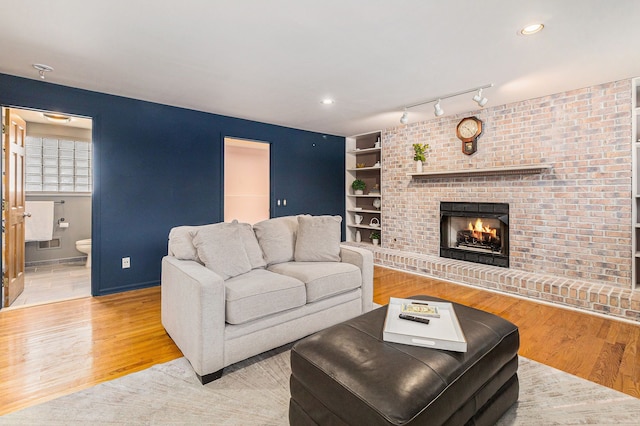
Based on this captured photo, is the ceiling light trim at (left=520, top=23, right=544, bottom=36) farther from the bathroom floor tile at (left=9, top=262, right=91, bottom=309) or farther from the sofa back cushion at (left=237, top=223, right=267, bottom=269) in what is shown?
the bathroom floor tile at (left=9, top=262, right=91, bottom=309)

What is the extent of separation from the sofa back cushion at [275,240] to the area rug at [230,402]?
106cm

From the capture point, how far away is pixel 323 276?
2.52m

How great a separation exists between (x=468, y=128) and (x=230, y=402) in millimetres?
4305

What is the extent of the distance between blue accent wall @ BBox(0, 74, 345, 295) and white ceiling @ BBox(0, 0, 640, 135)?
24cm

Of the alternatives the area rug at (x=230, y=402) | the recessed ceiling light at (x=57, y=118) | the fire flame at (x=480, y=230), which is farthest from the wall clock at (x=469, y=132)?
the recessed ceiling light at (x=57, y=118)

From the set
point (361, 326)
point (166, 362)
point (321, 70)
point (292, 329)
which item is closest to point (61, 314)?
point (166, 362)

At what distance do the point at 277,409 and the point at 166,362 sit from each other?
3.10ft

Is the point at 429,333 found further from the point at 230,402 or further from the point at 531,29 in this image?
the point at 531,29

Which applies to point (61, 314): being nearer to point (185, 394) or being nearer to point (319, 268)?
point (185, 394)

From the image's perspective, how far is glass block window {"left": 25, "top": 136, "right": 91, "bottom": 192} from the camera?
195 inches

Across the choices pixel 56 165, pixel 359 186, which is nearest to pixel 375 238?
pixel 359 186

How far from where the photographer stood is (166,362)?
2.16m

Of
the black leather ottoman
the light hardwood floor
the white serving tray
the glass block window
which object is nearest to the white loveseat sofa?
the light hardwood floor

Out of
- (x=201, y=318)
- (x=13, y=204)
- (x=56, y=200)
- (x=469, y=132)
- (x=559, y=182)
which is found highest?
(x=469, y=132)
